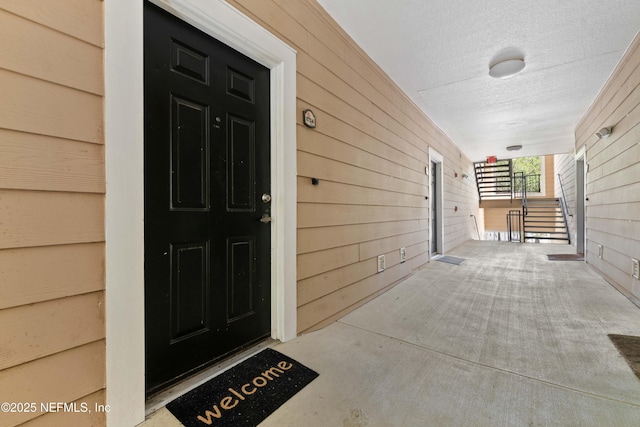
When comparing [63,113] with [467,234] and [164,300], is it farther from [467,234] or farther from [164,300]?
[467,234]

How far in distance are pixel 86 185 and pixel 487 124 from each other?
221 inches

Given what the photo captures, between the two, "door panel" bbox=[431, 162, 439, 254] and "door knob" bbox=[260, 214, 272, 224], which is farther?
"door panel" bbox=[431, 162, 439, 254]

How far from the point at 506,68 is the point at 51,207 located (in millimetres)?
3730

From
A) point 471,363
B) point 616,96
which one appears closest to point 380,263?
point 471,363

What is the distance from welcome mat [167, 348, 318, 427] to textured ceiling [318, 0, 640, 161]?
8.25 ft

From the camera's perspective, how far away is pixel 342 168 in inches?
88.1

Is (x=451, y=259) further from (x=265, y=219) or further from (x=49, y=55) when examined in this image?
(x=49, y=55)

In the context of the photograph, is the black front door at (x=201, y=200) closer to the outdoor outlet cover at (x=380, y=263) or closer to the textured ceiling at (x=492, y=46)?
the textured ceiling at (x=492, y=46)

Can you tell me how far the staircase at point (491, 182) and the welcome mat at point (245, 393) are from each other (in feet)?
32.6

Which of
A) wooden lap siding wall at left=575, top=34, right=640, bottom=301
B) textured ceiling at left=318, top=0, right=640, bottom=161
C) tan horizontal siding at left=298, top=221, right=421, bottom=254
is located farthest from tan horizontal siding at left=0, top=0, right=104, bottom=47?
wooden lap siding wall at left=575, top=34, right=640, bottom=301

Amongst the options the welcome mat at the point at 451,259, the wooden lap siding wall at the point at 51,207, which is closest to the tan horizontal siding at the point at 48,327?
the wooden lap siding wall at the point at 51,207

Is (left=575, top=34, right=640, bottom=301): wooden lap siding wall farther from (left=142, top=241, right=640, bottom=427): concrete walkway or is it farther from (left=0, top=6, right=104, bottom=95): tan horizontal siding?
(left=0, top=6, right=104, bottom=95): tan horizontal siding

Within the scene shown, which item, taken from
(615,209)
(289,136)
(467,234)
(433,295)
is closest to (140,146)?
(289,136)

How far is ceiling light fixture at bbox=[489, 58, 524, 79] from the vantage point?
105 inches
